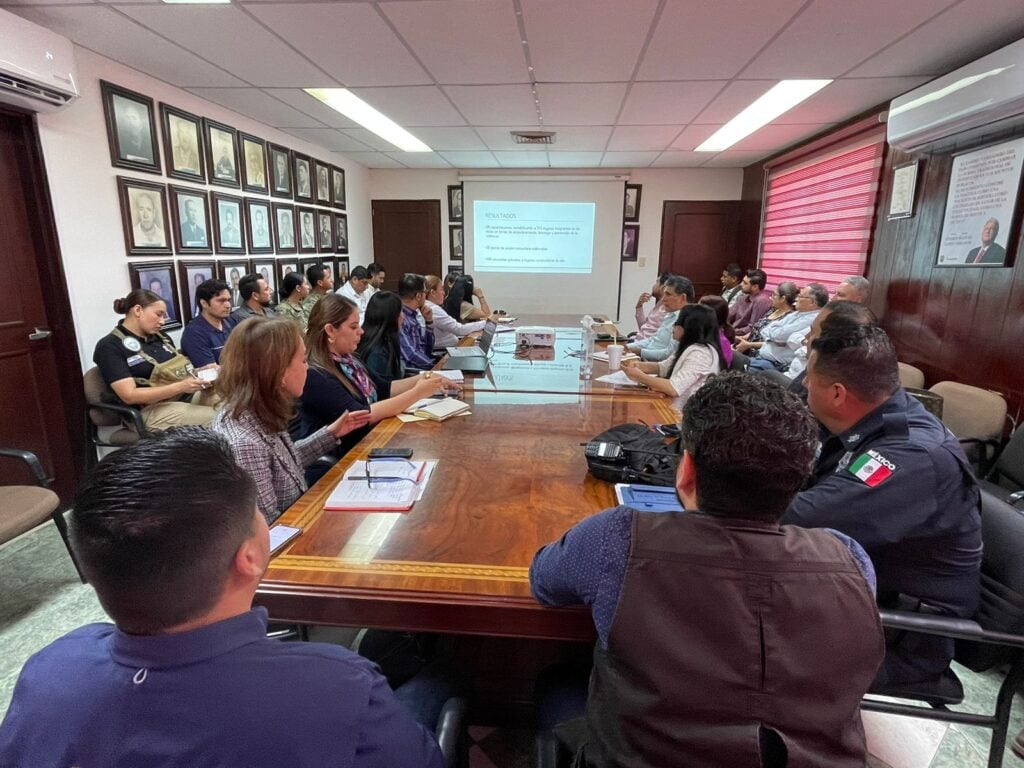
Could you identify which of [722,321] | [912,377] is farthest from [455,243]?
[912,377]

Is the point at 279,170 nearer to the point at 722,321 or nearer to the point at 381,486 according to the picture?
the point at 722,321

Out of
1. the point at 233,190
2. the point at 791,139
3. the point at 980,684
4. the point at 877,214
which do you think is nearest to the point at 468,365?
the point at 980,684

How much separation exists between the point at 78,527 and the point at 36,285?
10.6ft

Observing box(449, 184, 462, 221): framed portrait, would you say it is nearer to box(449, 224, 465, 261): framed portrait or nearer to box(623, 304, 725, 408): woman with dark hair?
box(449, 224, 465, 261): framed portrait

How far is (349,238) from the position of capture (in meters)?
7.15

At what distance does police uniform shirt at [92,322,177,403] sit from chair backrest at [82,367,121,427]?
1.9 inches

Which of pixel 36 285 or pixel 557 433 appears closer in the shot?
pixel 557 433

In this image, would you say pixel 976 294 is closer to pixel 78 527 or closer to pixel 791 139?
pixel 791 139

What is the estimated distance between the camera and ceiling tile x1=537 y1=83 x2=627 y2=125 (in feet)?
12.1

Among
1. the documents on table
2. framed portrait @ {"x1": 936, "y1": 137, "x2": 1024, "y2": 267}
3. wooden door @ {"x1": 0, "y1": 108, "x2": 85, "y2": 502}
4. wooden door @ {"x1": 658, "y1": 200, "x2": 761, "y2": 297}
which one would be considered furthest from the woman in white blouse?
wooden door @ {"x1": 658, "y1": 200, "x2": 761, "y2": 297}

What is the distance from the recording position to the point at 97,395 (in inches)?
112

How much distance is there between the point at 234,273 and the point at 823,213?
540cm

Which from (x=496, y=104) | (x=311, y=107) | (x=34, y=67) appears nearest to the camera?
(x=34, y=67)

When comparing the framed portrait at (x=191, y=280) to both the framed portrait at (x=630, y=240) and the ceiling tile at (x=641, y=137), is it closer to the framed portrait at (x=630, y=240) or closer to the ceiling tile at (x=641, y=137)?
the ceiling tile at (x=641, y=137)
